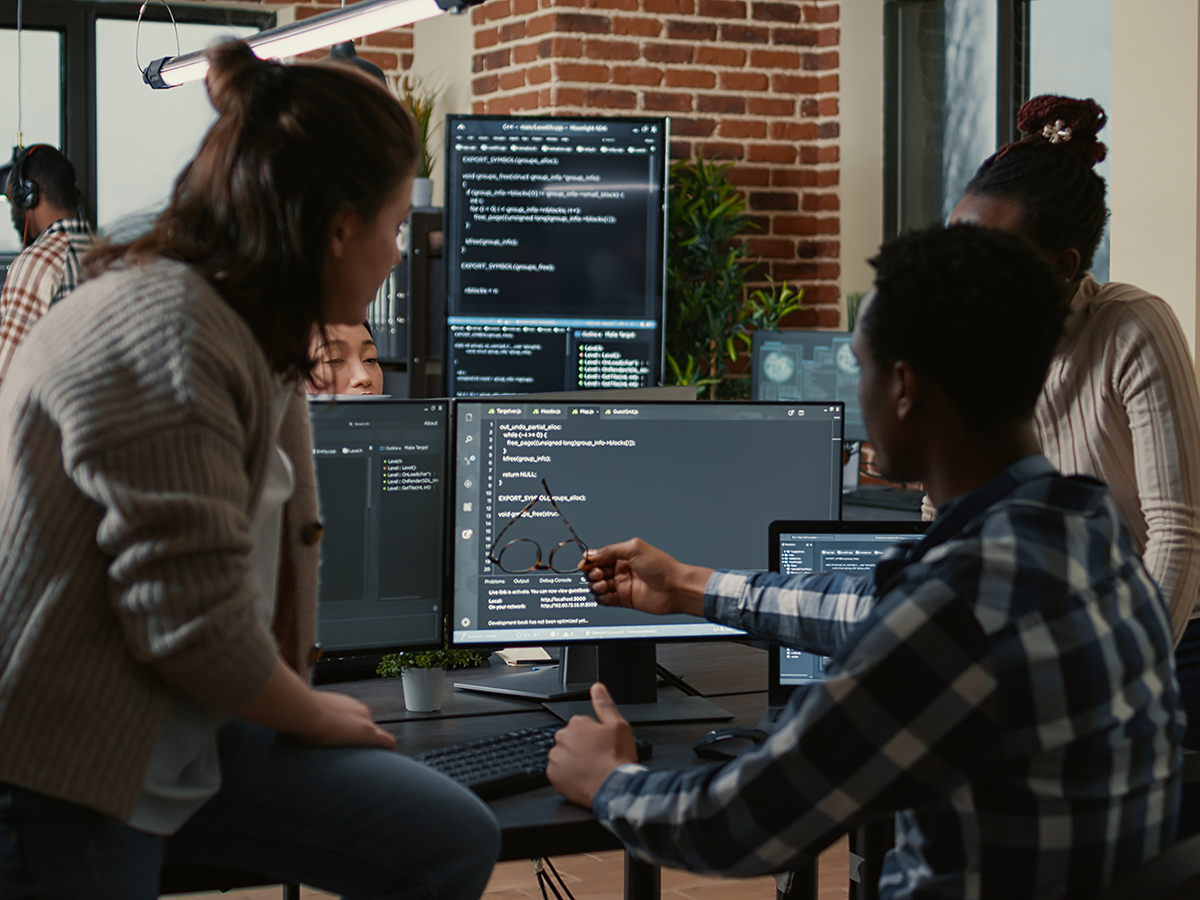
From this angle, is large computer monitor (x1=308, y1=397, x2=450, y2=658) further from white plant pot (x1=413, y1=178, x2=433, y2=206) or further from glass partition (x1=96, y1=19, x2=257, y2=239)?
glass partition (x1=96, y1=19, x2=257, y2=239)

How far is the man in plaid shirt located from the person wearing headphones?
2368 mm

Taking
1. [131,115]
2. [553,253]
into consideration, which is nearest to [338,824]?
[553,253]

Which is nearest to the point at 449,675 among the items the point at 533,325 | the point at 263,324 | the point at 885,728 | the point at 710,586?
the point at 710,586

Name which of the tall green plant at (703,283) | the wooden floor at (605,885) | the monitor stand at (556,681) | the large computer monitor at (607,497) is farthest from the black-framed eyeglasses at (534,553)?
the tall green plant at (703,283)

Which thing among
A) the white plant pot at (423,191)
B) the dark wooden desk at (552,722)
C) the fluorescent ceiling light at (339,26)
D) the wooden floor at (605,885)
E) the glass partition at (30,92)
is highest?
the glass partition at (30,92)

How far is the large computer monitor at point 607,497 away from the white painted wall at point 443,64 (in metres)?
3.51

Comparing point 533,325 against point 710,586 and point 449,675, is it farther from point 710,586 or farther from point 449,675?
point 710,586

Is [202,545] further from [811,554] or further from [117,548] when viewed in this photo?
[811,554]

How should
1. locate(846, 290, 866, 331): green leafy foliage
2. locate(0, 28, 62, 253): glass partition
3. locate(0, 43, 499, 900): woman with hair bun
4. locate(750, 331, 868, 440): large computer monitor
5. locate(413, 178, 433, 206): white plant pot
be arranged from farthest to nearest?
locate(0, 28, 62, 253): glass partition < locate(846, 290, 866, 331): green leafy foliage < locate(413, 178, 433, 206): white plant pot < locate(750, 331, 868, 440): large computer monitor < locate(0, 43, 499, 900): woman with hair bun

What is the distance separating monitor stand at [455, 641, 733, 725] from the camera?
5.75 ft

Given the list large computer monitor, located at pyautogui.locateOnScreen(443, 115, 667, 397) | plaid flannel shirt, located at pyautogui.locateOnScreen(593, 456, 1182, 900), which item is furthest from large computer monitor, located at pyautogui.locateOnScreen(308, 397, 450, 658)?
large computer monitor, located at pyautogui.locateOnScreen(443, 115, 667, 397)

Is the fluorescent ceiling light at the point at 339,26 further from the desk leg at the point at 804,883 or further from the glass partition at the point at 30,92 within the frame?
the desk leg at the point at 804,883

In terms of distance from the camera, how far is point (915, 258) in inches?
Result: 41.1

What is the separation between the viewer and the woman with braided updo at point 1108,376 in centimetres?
166
